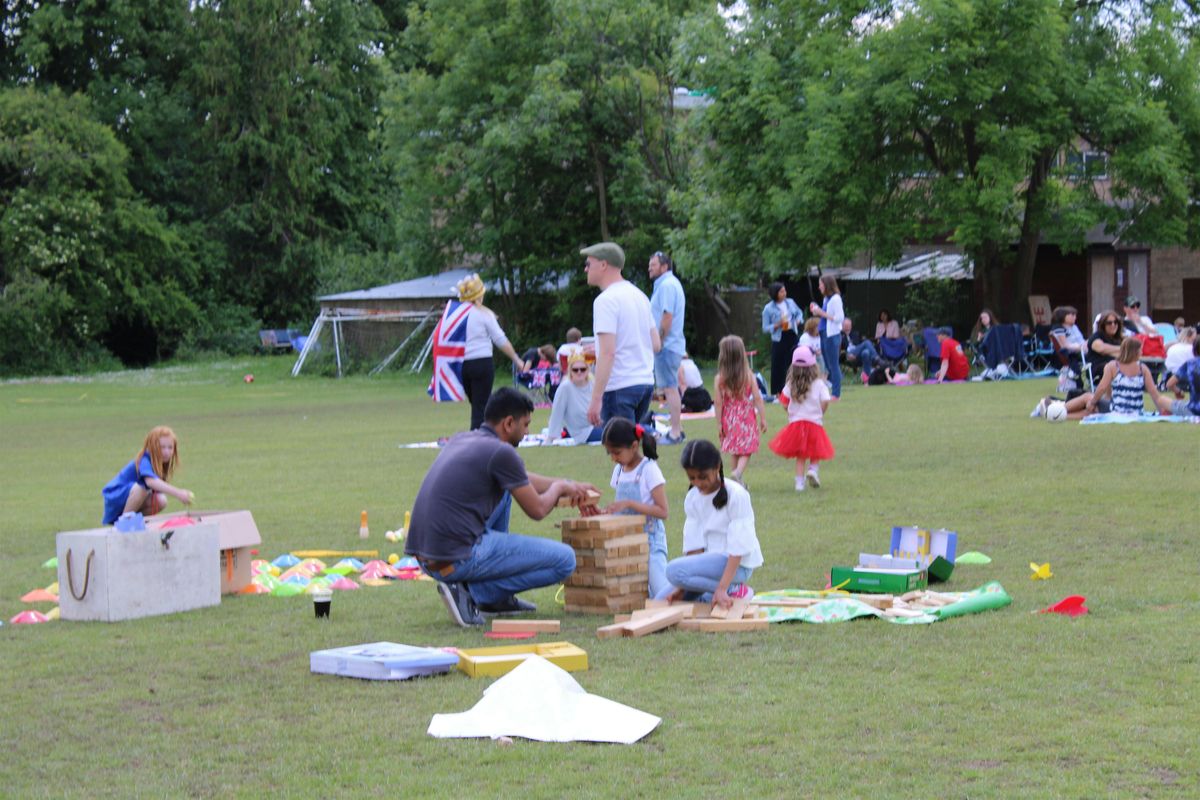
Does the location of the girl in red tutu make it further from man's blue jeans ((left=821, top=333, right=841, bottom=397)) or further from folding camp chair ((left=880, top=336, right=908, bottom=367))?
folding camp chair ((left=880, top=336, right=908, bottom=367))

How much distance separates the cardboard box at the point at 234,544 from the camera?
916cm

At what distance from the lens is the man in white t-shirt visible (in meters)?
10.9

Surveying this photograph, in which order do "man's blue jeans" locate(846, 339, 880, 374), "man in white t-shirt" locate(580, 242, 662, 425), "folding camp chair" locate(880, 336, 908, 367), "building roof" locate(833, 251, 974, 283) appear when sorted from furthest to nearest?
"building roof" locate(833, 251, 974, 283), "folding camp chair" locate(880, 336, 908, 367), "man's blue jeans" locate(846, 339, 880, 374), "man in white t-shirt" locate(580, 242, 662, 425)

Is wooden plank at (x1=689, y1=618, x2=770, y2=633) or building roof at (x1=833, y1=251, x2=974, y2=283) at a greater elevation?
building roof at (x1=833, y1=251, x2=974, y2=283)

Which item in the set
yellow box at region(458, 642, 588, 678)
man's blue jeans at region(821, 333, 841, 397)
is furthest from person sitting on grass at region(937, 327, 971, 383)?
yellow box at region(458, 642, 588, 678)

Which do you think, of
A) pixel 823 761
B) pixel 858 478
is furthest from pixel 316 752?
pixel 858 478

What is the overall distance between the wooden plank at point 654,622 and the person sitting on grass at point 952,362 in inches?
943

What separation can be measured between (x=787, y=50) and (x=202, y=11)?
90.7 ft

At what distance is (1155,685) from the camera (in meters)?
6.09

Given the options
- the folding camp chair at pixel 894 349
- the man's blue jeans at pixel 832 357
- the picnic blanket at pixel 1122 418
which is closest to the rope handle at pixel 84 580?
the picnic blanket at pixel 1122 418

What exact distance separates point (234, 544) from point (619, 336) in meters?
3.25

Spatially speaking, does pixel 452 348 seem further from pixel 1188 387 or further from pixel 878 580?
pixel 1188 387

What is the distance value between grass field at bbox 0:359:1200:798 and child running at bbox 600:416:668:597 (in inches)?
24.7

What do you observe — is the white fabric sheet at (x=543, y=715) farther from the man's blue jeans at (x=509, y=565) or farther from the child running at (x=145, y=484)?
the child running at (x=145, y=484)
